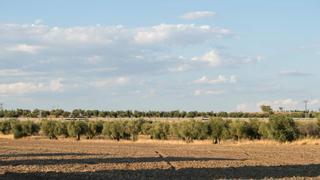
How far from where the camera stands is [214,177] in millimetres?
29828

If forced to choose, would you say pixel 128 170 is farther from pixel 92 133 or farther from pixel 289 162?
pixel 92 133

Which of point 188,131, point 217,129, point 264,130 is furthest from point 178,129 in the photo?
point 264,130

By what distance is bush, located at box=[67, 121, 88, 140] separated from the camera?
95.2 metres

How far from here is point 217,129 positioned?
265ft

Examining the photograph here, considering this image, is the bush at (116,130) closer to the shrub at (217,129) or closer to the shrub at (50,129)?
the shrub at (50,129)

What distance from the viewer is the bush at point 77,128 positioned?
313ft

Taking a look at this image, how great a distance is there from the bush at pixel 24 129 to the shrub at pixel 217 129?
113 feet

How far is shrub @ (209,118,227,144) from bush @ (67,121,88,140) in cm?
2226

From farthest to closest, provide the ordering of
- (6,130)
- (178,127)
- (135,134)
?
(6,130) < (135,134) < (178,127)

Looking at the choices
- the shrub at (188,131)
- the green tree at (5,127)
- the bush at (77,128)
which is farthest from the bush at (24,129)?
the shrub at (188,131)

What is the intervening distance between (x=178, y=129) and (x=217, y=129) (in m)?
7.03

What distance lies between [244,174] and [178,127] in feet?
179

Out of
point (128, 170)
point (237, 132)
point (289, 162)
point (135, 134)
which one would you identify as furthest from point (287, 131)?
point (128, 170)

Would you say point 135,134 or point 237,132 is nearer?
point 237,132
